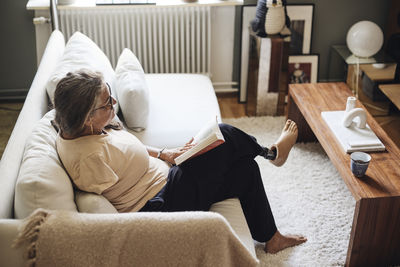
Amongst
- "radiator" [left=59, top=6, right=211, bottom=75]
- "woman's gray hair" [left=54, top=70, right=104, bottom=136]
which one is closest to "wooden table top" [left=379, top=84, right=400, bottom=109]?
"radiator" [left=59, top=6, right=211, bottom=75]

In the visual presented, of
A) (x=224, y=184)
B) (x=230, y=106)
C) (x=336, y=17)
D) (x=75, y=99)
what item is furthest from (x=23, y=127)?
(x=336, y=17)

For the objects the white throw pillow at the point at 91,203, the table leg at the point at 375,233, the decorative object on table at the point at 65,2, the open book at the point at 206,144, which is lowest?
the table leg at the point at 375,233

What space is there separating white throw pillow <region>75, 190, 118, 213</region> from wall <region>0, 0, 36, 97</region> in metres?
2.10

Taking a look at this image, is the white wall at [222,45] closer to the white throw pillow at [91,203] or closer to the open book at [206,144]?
the open book at [206,144]

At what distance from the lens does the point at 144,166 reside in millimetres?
1893

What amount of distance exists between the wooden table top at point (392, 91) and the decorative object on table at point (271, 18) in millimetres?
737

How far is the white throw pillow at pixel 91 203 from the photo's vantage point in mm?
1641

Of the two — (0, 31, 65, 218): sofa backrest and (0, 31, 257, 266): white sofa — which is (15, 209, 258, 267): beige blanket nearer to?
(0, 31, 257, 266): white sofa

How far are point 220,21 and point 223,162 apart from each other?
5.81 ft

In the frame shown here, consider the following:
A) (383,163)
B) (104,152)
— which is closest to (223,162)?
(104,152)

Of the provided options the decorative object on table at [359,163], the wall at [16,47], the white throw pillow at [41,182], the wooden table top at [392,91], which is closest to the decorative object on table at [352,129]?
the decorative object on table at [359,163]

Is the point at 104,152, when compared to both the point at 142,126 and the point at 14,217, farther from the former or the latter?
the point at 142,126

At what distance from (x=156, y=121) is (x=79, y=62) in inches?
20.5

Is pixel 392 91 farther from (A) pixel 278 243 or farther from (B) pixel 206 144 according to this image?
(B) pixel 206 144
